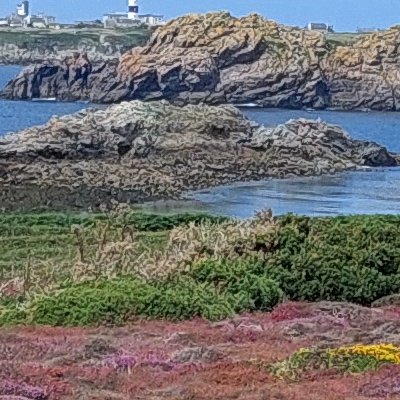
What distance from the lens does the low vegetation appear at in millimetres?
14922

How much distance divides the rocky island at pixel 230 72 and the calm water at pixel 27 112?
20.7 feet

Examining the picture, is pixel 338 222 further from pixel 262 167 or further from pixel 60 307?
pixel 262 167

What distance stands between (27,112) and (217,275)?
9437 cm

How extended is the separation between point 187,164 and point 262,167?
15.9ft

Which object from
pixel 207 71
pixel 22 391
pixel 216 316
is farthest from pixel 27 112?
pixel 22 391

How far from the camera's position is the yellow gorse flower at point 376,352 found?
10594 millimetres

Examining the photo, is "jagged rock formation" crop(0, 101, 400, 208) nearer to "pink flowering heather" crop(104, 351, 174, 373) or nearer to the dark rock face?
"pink flowering heather" crop(104, 351, 174, 373)

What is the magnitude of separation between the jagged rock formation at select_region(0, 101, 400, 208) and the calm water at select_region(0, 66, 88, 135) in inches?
880

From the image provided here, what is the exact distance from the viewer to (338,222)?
815 inches

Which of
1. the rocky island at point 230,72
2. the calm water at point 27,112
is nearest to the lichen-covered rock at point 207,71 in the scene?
the rocky island at point 230,72

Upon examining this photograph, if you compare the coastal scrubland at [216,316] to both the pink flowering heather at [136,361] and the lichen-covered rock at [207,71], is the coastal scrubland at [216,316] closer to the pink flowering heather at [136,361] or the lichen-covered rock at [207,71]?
the pink flowering heather at [136,361]

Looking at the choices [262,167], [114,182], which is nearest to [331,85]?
[262,167]

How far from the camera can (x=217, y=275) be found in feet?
55.1

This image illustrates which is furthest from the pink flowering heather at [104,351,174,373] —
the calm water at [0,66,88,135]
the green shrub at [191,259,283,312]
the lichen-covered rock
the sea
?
the lichen-covered rock
